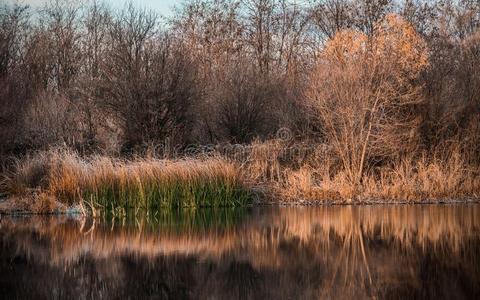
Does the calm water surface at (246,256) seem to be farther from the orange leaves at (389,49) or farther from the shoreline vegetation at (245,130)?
the orange leaves at (389,49)

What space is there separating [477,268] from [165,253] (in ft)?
16.9

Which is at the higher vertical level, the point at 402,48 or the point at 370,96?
the point at 402,48

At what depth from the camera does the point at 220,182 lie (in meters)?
18.6

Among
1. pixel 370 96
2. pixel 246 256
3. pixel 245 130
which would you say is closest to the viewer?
pixel 246 256

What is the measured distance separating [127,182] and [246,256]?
7.17 metres

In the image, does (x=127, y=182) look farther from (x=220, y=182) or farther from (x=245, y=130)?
(x=245, y=130)

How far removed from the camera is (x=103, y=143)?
2252 cm

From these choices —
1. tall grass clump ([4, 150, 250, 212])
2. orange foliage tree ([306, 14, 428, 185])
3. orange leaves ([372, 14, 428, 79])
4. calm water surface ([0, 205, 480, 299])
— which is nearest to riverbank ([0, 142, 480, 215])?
tall grass clump ([4, 150, 250, 212])

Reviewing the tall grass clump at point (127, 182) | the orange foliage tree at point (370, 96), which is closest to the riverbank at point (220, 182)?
the tall grass clump at point (127, 182)

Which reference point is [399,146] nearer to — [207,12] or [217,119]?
[217,119]

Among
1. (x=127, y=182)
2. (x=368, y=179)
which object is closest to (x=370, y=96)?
(x=368, y=179)

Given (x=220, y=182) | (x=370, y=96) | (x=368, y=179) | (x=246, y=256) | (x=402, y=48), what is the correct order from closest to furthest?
(x=246, y=256) < (x=220, y=182) < (x=368, y=179) < (x=370, y=96) < (x=402, y=48)

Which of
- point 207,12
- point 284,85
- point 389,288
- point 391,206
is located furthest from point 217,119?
point 389,288

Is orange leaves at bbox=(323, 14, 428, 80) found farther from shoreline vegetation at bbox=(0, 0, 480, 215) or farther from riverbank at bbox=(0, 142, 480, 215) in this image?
riverbank at bbox=(0, 142, 480, 215)
